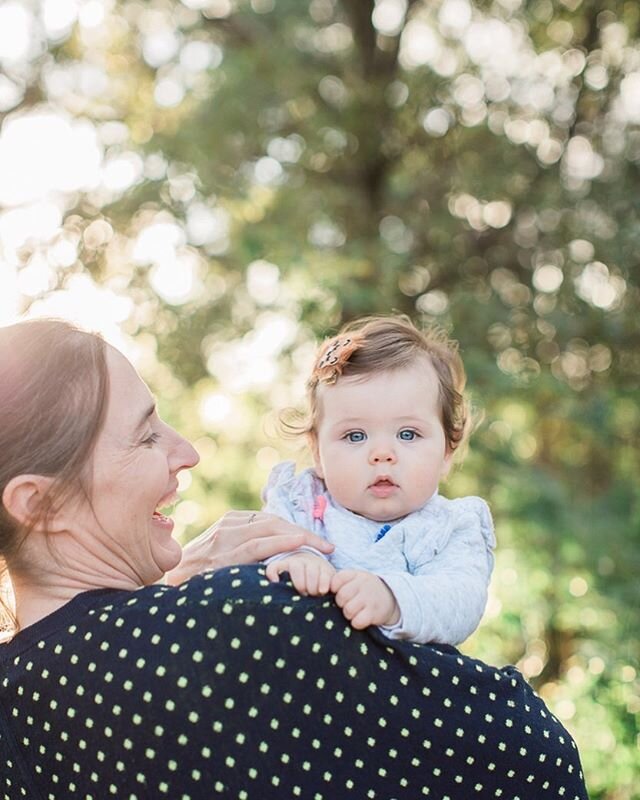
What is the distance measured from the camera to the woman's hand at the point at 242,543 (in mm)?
1665

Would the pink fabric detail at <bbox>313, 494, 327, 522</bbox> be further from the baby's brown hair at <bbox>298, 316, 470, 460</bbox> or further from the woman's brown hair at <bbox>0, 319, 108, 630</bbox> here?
the woman's brown hair at <bbox>0, 319, 108, 630</bbox>

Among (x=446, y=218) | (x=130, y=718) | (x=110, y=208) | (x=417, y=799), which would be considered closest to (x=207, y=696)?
(x=130, y=718)

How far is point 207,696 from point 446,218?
19.0ft

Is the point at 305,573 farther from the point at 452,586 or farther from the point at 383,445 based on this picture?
the point at 383,445

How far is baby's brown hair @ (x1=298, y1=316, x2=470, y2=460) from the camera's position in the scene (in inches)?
74.5

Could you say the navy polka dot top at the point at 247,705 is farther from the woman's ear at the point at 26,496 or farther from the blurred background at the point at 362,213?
the blurred background at the point at 362,213

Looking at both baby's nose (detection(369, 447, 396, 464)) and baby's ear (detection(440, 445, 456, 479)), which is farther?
baby's ear (detection(440, 445, 456, 479))

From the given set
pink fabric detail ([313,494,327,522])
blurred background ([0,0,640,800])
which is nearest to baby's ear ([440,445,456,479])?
pink fabric detail ([313,494,327,522])

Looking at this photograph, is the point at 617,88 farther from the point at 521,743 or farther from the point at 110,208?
the point at 521,743

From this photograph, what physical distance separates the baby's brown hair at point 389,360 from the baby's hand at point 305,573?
44 cm

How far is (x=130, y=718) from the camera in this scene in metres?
1.45

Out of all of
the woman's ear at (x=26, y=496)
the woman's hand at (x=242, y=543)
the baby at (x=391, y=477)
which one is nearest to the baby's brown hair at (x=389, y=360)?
the baby at (x=391, y=477)

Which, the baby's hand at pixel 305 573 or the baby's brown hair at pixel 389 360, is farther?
the baby's brown hair at pixel 389 360

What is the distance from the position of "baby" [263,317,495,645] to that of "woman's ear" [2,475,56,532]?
1.14 feet
